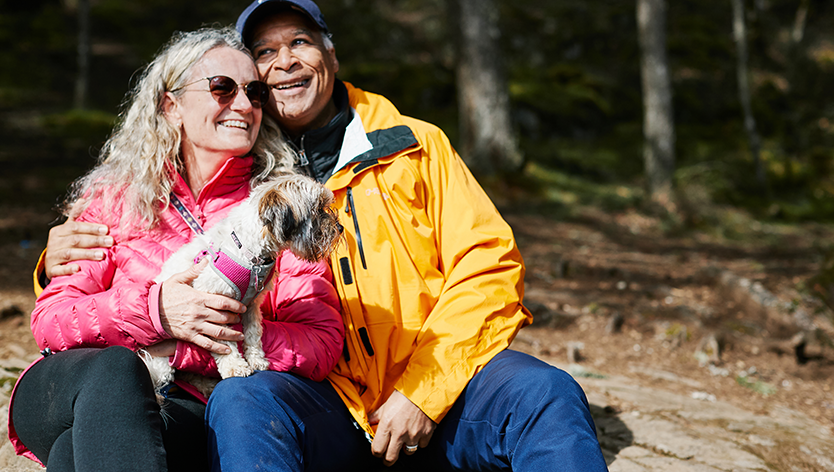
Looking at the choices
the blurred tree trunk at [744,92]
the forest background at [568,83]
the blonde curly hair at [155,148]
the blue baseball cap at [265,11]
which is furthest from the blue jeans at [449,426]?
the blurred tree trunk at [744,92]

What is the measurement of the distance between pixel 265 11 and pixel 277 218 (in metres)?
1.35

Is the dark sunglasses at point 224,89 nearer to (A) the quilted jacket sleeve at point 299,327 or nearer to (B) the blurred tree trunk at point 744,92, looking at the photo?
(A) the quilted jacket sleeve at point 299,327

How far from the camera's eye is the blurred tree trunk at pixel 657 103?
12.4 m

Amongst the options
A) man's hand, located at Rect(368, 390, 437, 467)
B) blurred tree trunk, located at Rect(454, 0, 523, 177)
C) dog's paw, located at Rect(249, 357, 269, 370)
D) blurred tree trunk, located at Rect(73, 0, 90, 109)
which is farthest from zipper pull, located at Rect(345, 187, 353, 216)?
blurred tree trunk, located at Rect(73, 0, 90, 109)

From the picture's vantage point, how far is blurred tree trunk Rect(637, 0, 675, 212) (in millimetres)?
12438

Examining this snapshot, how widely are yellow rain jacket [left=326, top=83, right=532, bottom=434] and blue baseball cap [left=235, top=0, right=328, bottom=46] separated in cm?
69

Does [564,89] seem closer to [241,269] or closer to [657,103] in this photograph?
[657,103]

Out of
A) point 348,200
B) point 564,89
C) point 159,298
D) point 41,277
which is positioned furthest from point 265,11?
point 564,89

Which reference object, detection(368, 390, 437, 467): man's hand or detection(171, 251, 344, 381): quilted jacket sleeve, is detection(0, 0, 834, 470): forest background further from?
detection(171, 251, 344, 381): quilted jacket sleeve

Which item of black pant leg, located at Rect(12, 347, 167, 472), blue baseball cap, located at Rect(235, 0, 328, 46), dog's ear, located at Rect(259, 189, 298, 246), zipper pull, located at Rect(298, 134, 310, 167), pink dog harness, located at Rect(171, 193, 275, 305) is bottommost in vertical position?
black pant leg, located at Rect(12, 347, 167, 472)

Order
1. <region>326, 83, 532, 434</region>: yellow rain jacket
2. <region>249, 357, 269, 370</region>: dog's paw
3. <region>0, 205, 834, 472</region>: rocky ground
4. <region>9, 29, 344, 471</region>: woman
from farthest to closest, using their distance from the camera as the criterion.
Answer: <region>0, 205, 834, 472</region>: rocky ground → <region>326, 83, 532, 434</region>: yellow rain jacket → <region>249, 357, 269, 370</region>: dog's paw → <region>9, 29, 344, 471</region>: woman

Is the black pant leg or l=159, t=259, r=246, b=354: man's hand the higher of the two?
l=159, t=259, r=246, b=354: man's hand

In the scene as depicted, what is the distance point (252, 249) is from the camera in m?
2.54

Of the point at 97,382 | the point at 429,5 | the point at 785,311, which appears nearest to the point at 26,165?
the point at 97,382
